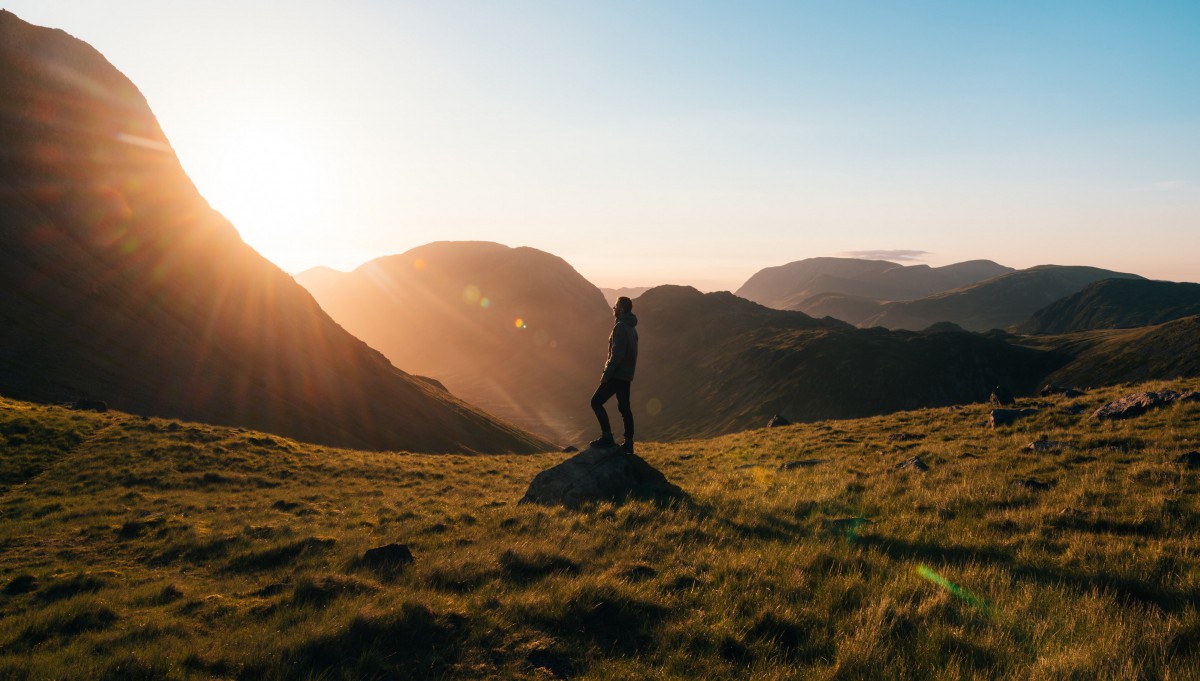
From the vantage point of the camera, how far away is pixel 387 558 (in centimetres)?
951

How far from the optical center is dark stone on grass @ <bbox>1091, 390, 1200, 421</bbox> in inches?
684

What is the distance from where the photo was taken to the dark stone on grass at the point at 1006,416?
66.3 feet

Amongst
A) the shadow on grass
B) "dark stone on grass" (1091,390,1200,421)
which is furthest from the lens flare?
"dark stone on grass" (1091,390,1200,421)

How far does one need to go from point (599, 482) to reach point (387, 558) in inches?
241

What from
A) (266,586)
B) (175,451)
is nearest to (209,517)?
(266,586)

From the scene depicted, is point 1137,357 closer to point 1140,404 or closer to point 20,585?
point 1140,404

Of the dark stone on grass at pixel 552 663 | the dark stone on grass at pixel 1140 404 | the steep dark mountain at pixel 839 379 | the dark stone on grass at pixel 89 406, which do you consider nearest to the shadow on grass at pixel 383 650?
the dark stone on grass at pixel 552 663

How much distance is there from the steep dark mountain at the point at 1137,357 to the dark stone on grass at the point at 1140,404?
111 metres

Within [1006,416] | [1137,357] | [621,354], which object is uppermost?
[621,354]

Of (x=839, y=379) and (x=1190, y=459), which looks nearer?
(x=1190, y=459)

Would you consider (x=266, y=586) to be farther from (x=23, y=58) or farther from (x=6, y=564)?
(x=23, y=58)

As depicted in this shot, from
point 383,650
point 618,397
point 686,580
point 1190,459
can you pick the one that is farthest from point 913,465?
point 383,650

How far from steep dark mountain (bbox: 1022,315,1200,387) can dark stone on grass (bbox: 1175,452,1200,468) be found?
119m

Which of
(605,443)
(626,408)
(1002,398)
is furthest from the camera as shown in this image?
(1002,398)
